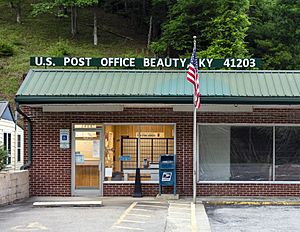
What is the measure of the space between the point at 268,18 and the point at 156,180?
37713 millimetres

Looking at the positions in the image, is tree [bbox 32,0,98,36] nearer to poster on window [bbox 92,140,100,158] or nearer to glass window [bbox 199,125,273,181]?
poster on window [bbox 92,140,100,158]

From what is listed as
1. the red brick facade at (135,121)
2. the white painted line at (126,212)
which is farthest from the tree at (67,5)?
the white painted line at (126,212)

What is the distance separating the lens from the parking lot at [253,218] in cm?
1149

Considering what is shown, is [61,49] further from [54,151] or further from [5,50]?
[54,151]

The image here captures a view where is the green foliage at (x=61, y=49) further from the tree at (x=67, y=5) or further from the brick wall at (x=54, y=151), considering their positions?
the brick wall at (x=54, y=151)

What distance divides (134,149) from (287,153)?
515 cm

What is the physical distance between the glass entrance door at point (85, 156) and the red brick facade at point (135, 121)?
0.29 metres

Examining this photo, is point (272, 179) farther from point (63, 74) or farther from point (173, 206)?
point (63, 74)

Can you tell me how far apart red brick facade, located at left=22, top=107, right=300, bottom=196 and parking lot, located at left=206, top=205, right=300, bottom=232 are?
7.93ft

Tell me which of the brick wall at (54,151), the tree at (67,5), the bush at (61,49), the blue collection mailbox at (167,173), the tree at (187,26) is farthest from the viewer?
the tree at (67,5)

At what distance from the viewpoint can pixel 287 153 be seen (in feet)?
58.7

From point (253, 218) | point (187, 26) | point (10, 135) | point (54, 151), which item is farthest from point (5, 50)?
point (253, 218)

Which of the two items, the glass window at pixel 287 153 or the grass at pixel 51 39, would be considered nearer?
the glass window at pixel 287 153

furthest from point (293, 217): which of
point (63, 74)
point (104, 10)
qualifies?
point (104, 10)
